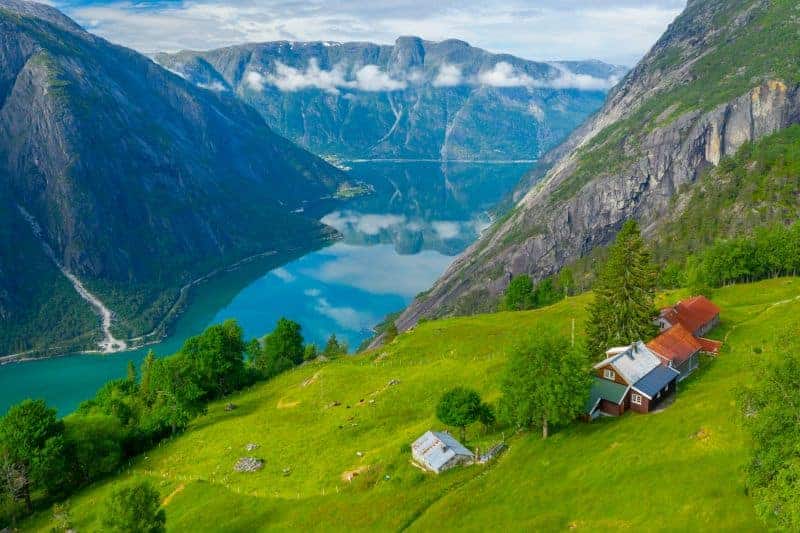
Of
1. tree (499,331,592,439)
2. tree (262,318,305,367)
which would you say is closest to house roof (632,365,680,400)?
tree (499,331,592,439)

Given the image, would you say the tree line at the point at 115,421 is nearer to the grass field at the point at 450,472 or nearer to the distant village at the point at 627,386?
the grass field at the point at 450,472

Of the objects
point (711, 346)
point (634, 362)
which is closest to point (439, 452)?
point (634, 362)

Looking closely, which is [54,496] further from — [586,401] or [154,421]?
[586,401]

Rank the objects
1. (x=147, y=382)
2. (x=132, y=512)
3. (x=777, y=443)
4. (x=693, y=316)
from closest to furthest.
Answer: (x=777, y=443) → (x=132, y=512) → (x=693, y=316) → (x=147, y=382)

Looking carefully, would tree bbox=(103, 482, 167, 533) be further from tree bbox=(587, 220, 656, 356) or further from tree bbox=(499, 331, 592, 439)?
tree bbox=(587, 220, 656, 356)

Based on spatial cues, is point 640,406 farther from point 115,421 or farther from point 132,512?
point 115,421

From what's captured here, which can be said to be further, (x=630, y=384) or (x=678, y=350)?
(x=678, y=350)

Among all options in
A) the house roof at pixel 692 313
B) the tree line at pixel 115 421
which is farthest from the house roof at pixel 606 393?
the tree line at pixel 115 421
